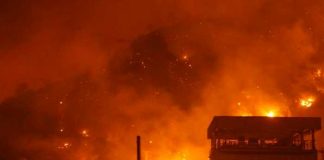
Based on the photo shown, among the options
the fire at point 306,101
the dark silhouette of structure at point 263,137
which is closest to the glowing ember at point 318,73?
the fire at point 306,101

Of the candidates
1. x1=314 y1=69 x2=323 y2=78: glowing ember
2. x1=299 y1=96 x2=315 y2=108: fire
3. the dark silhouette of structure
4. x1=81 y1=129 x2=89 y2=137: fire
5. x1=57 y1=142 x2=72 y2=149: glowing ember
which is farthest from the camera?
x1=81 y1=129 x2=89 y2=137: fire

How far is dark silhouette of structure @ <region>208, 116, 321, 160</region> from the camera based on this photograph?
2625 centimetres

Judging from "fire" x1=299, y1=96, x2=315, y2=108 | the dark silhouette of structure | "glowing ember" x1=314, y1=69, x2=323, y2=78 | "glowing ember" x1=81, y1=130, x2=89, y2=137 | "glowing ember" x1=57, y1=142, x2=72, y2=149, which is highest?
"glowing ember" x1=314, y1=69, x2=323, y2=78

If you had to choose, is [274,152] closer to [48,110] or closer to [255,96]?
[255,96]

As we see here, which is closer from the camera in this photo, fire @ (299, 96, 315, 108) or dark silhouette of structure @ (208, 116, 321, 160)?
dark silhouette of structure @ (208, 116, 321, 160)

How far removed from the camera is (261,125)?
27.2m

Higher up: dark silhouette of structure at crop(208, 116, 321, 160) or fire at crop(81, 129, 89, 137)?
fire at crop(81, 129, 89, 137)

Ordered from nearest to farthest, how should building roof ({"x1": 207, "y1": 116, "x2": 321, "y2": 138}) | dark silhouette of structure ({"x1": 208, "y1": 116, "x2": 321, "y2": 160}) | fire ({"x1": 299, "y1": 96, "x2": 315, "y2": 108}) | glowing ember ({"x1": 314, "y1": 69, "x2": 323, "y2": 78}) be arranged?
1. dark silhouette of structure ({"x1": 208, "y1": 116, "x2": 321, "y2": 160})
2. building roof ({"x1": 207, "y1": 116, "x2": 321, "y2": 138})
3. glowing ember ({"x1": 314, "y1": 69, "x2": 323, "y2": 78})
4. fire ({"x1": 299, "y1": 96, "x2": 315, "y2": 108})

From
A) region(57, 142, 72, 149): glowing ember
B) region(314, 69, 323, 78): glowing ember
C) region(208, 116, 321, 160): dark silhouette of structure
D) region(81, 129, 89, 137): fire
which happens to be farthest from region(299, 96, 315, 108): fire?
region(57, 142, 72, 149): glowing ember

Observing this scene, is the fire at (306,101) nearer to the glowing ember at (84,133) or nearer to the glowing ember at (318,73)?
the glowing ember at (318,73)

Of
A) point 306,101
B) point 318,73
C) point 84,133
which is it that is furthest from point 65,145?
point 318,73

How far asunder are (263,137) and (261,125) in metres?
0.62

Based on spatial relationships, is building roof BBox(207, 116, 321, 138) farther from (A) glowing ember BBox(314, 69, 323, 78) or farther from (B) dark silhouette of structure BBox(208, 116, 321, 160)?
(A) glowing ember BBox(314, 69, 323, 78)

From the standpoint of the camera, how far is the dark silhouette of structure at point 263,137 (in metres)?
26.2
